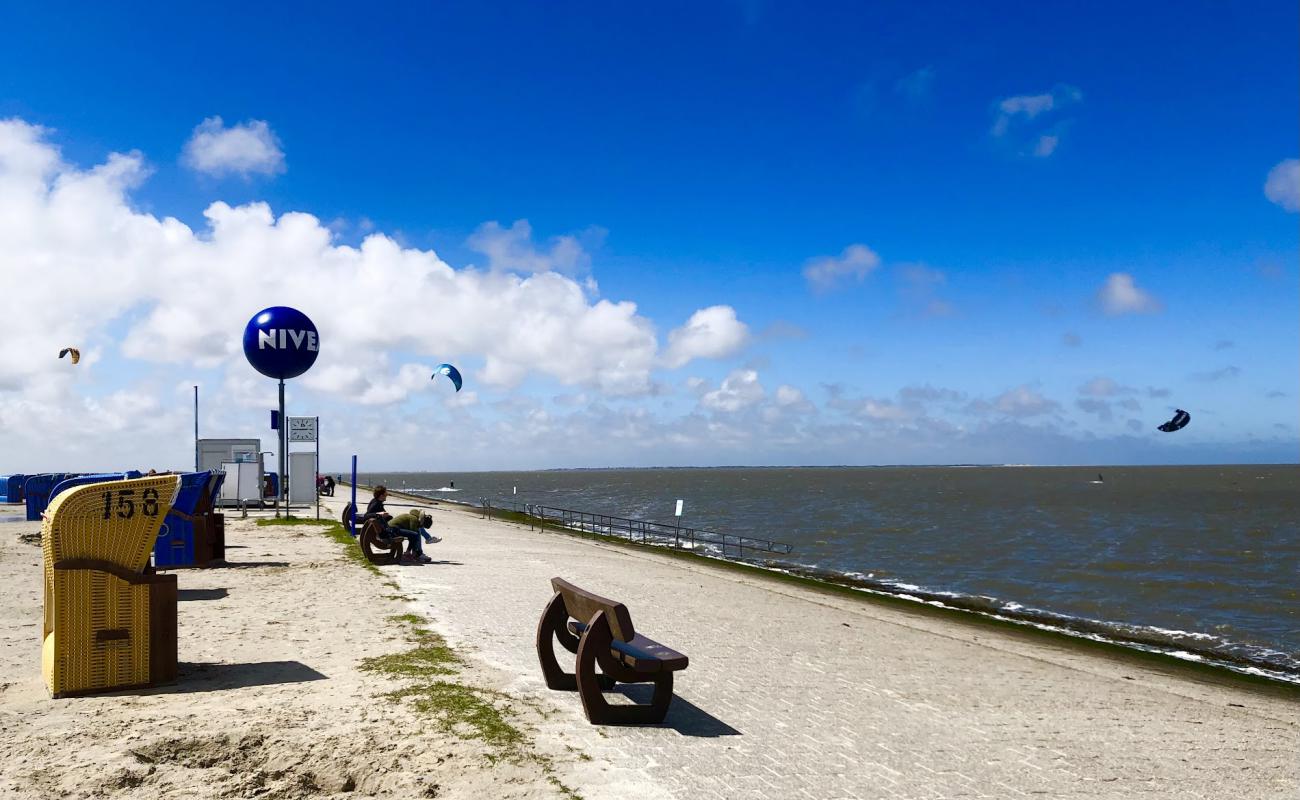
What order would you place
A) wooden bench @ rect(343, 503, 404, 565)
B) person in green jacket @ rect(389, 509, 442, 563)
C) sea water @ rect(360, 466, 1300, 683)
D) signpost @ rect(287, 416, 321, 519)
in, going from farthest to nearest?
signpost @ rect(287, 416, 321, 519) < sea water @ rect(360, 466, 1300, 683) < person in green jacket @ rect(389, 509, 442, 563) < wooden bench @ rect(343, 503, 404, 565)

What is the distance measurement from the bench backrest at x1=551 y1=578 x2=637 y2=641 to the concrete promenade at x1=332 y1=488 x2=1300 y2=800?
69 centimetres

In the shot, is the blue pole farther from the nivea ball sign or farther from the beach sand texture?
the nivea ball sign

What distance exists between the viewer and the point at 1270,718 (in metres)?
10.1

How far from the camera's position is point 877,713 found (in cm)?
762

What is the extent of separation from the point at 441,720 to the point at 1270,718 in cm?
973

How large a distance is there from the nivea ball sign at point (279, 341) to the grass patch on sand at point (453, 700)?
25641mm

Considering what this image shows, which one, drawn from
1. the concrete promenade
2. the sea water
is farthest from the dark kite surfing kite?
the concrete promenade

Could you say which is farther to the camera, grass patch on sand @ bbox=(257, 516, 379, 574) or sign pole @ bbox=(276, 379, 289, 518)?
sign pole @ bbox=(276, 379, 289, 518)

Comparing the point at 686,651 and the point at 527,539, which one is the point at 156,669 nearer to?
the point at 686,651

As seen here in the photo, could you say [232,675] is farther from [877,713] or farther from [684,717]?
[877,713]

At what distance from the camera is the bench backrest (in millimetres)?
6211

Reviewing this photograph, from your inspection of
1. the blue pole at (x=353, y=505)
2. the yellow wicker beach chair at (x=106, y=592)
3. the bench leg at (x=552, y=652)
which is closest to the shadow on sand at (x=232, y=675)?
the yellow wicker beach chair at (x=106, y=592)

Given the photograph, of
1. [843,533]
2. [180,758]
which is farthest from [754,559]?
[180,758]

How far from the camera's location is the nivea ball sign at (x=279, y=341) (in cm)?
3169
